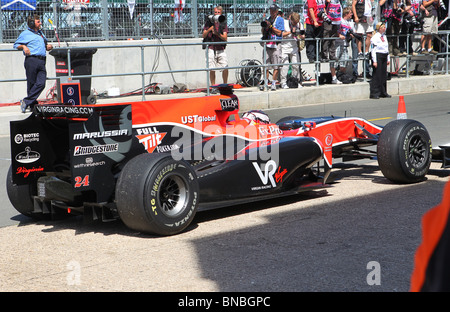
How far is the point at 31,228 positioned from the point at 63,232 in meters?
0.43

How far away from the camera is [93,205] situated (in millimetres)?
5711

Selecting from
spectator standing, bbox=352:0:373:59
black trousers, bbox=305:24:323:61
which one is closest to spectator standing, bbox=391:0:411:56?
spectator standing, bbox=352:0:373:59

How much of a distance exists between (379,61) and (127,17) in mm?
7298

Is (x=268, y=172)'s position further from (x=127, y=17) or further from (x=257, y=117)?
(x=127, y=17)

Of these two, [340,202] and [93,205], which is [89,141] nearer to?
[93,205]

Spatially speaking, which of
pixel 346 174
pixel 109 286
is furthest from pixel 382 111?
pixel 109 286

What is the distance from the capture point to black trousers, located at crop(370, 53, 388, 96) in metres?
17.7

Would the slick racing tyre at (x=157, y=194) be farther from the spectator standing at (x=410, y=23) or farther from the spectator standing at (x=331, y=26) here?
the spectator standing at (x=410, y=23)

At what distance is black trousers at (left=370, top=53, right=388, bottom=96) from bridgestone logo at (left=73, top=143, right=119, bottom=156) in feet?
42.9

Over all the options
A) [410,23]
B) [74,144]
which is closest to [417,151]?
[74,144]

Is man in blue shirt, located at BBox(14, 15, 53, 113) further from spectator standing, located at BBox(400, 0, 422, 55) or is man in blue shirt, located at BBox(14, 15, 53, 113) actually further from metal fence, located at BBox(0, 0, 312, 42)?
spectator standing, located at BBox(400, 0, 422, 55)

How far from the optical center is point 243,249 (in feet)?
17.2

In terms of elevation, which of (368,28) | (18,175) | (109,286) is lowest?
(109,286)
